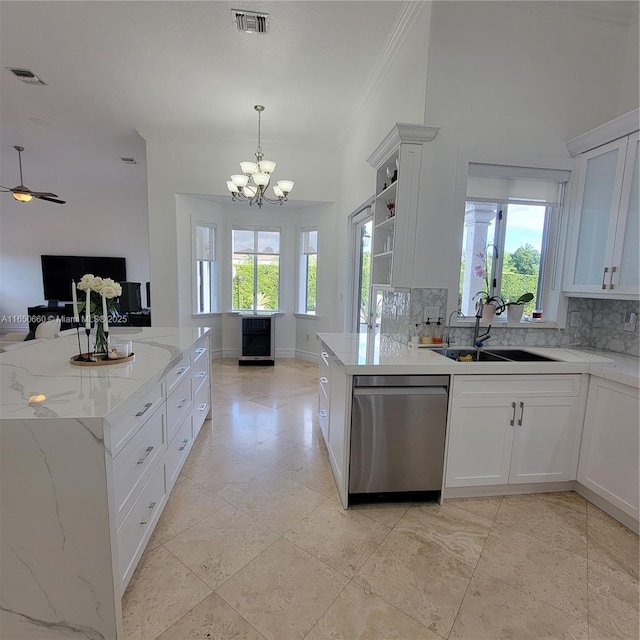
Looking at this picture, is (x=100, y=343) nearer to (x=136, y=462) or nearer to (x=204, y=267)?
(x=136, y=462)

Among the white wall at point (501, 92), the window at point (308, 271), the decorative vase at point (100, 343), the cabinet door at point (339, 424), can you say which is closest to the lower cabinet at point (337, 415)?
the cabinet door at point (339, 424)

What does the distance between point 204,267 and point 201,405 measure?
126 inches

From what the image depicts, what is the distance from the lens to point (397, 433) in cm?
214

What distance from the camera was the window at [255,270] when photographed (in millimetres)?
6051

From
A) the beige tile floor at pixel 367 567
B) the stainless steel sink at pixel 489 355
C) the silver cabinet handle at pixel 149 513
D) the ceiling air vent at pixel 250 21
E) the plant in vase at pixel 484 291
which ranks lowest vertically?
the beige tile floor at pixel 367 567

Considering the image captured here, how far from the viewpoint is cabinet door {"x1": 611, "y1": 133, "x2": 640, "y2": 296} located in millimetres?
2348

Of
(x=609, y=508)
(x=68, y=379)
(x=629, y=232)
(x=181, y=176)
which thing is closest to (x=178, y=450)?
(x=68, y=379)

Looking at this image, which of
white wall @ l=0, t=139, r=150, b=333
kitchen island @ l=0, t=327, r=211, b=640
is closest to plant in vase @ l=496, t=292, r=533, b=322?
kitchen island @ l=0, t=327, r=211, b=640

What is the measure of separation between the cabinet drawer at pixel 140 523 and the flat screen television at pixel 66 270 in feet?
22.9

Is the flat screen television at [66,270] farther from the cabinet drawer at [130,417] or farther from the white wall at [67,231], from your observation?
the cabinet drawer at [130,417]

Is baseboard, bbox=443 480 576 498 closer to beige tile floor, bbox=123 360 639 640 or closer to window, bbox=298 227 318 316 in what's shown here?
beige tile floor, bbox=123 360 639 640

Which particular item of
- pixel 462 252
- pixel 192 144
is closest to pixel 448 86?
pixel 462 252

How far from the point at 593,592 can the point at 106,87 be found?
5.52 metres

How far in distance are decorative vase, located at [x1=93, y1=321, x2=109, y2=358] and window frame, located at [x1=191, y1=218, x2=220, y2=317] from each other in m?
3.56
